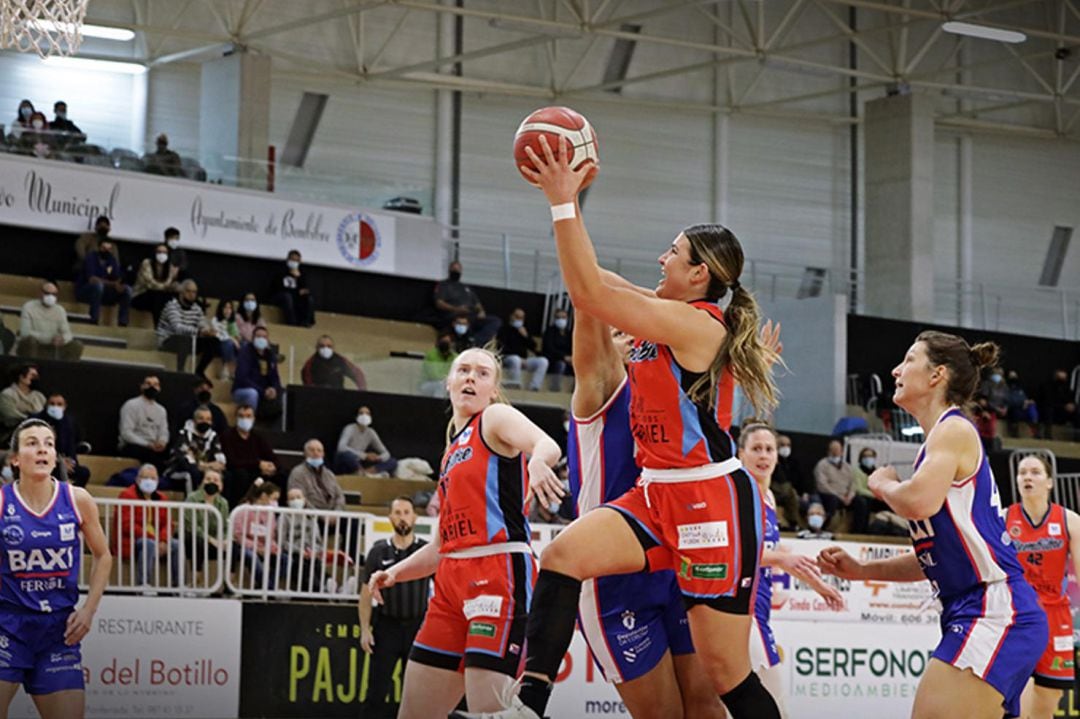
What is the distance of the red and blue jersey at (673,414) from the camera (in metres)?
A: 5.41

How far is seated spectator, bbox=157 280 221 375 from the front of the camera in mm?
17578

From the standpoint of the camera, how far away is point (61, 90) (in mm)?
24391

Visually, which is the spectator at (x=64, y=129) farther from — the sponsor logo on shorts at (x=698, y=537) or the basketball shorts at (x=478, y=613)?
the sponsor logo on shorts at (x=698, y=537)

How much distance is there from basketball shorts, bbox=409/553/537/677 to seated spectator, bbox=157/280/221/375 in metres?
11.4

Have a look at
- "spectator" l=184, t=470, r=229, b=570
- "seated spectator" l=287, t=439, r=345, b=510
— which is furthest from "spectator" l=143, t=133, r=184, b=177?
"spectator" l=184, t=470, r=229, b=570

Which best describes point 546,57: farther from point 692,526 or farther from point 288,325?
point 692,526

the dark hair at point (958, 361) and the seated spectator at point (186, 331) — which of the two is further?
the seated spectator at point (186, 331)

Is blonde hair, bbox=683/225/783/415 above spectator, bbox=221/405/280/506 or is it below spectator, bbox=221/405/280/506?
above

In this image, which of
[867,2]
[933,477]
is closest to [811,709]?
[933,477]

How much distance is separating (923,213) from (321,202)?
10.8 metres

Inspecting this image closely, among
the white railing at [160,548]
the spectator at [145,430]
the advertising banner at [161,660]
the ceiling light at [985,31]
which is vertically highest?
the ceiling light at [985,31]

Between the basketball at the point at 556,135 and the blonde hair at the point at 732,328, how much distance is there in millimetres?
489

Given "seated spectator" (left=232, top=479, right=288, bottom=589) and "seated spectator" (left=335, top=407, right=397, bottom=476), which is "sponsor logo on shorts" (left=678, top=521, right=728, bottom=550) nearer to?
"seated spectator" (left=232, top=479, right=288, bottom=589)

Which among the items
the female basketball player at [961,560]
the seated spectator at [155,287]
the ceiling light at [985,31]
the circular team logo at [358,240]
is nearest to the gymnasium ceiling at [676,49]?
the ceiling light at [985,31]
